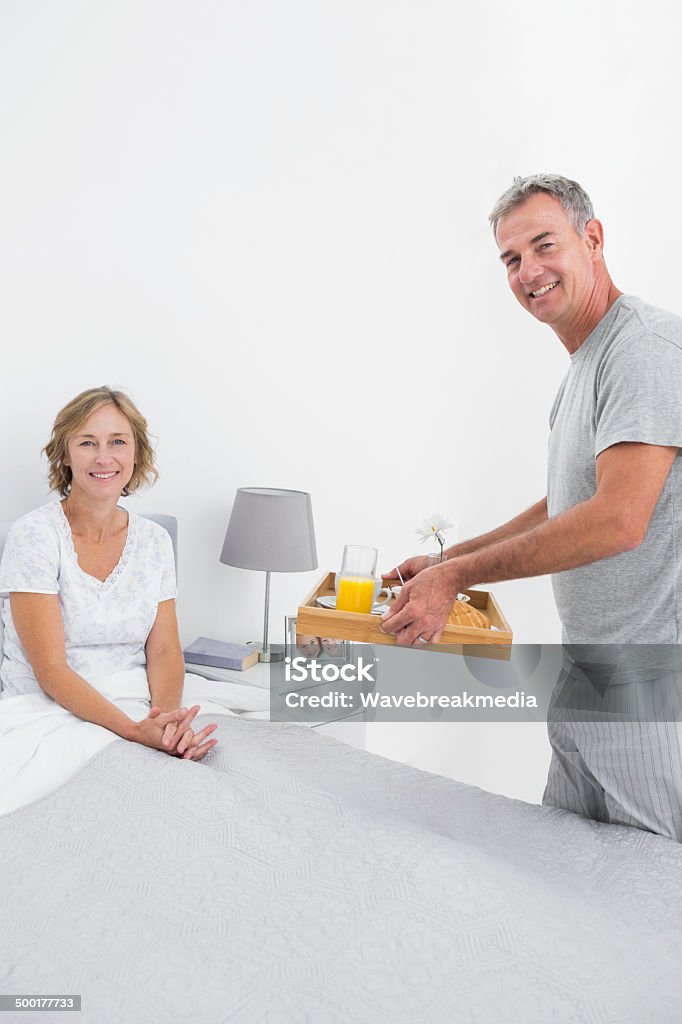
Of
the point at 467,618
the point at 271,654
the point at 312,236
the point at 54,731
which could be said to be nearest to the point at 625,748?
the point at 467,618

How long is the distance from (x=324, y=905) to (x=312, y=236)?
2.40 m

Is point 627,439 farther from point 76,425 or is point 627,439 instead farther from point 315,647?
point 315,647

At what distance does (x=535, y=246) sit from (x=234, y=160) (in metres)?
1.59

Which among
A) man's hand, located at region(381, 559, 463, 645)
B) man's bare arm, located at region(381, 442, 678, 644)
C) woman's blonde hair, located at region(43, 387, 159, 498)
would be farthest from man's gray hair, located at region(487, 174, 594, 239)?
woman's blonde hair, located at region(43, 387, 159, 498)

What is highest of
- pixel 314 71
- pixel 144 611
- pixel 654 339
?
pixel 314 71

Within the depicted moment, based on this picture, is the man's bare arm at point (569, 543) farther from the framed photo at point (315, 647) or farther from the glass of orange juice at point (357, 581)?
the framed photo at point (315, 647)

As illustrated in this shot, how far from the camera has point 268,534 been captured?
265 centimetres

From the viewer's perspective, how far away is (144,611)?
2189 mm

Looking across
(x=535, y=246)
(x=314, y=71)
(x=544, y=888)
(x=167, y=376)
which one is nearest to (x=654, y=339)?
(x=535, y=246)

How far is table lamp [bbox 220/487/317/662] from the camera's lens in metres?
2.65

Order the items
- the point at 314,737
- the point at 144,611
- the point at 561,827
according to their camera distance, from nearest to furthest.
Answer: the point at 561,827 < the point at 314,737 < the point at 144,611

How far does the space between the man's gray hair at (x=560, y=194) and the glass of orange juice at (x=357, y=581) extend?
0.77 meters

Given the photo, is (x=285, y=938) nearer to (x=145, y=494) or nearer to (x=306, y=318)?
(x=145, y=494)

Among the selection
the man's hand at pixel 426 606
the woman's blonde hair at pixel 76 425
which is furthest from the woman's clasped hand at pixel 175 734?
the woman's blonde hair at pixel 76 425
